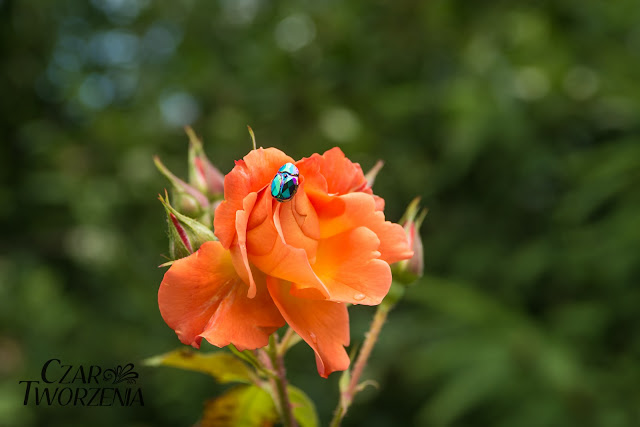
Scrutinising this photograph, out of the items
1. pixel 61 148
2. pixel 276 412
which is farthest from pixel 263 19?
pixel 276 412

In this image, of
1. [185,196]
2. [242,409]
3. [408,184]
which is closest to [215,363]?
[242,409]

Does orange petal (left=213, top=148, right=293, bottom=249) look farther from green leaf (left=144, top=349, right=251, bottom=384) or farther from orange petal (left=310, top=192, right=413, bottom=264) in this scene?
green leaf (left=144, top=349, right=251, bottom=384)

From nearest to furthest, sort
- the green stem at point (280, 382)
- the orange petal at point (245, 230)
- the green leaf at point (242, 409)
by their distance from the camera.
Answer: the orange petal at point (245, 230)
the green stem at point (280, 382)
the green leaf at point (242, 409)

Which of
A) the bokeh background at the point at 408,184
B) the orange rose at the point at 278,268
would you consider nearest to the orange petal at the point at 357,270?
the orange rose at the point at 278,268

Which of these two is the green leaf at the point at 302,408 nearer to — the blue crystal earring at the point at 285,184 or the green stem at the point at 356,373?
the green stem at the point at 356,373

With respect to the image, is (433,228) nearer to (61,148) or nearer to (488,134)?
(488,134)

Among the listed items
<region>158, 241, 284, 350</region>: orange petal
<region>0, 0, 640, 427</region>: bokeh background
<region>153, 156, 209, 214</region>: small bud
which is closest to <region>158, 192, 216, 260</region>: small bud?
<region>158, 241, 284, 350</region>: orange petal
